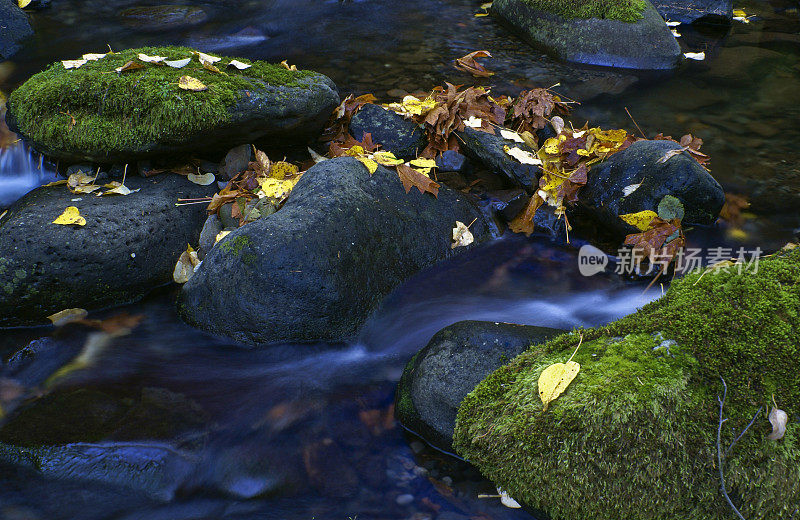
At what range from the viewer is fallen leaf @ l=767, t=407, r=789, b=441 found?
7.68 feet

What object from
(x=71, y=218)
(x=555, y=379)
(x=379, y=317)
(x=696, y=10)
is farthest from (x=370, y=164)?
(x=696, y=10)

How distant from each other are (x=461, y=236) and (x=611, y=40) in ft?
16.4

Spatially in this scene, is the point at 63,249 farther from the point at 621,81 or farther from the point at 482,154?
the point at 621,81

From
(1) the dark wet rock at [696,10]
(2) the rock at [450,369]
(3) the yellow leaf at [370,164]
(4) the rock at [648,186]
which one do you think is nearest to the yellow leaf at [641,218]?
Answer: (4) the rock at [648,186]

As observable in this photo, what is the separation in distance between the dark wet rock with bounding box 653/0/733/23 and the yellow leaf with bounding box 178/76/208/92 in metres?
8.25

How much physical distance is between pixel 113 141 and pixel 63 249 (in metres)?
1.05

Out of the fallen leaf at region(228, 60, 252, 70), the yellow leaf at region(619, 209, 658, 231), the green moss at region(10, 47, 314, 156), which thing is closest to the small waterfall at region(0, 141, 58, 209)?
the green moss at region(10, 47, 314, 156)

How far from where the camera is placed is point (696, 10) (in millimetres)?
9727

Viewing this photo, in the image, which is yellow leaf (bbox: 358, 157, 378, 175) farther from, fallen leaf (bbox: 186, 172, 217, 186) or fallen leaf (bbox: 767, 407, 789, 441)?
fallen leaf (bbox: 767, 407, 789, 441)

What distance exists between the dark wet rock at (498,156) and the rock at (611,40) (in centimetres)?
374

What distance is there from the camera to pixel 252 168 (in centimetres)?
515

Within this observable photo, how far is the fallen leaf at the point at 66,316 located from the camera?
13.7ft

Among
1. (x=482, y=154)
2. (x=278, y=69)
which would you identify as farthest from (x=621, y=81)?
(x=278, y=69)

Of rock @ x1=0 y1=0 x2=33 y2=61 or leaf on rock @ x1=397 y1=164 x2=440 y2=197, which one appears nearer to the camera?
leaf on rock @ x1=397 y1=164 x2=440 y2=197
